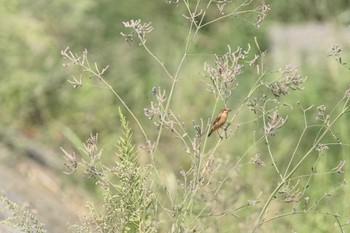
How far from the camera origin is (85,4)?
8234 millimetres

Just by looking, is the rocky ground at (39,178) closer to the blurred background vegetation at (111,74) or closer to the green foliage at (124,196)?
the blurred background vegetation at (111,74)

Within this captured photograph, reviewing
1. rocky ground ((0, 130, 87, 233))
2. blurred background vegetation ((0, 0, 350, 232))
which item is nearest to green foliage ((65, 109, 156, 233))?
rocky ground ((0, 130, 87, 233))

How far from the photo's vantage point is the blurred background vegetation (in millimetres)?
7273

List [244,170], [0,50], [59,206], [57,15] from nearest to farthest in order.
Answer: [59,206]
[244,170]
[0,50]
[57,15]

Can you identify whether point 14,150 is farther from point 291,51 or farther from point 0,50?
point 291,51

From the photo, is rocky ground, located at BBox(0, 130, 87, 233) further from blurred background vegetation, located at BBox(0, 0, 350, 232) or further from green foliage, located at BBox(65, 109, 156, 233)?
A: green foliage, located at BBox(65, 109, 156, 233)

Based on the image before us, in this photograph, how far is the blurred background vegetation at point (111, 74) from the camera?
286 inches

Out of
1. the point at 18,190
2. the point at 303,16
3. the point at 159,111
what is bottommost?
the point at 303,16

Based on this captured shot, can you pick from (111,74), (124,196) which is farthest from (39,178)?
(124,196)

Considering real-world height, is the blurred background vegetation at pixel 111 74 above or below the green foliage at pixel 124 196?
below

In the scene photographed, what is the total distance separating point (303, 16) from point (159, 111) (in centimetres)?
655

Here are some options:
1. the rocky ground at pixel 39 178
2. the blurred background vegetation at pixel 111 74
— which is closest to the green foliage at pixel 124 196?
the rocky ground at pixel 39 178

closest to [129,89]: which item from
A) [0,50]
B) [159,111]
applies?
[0,50]

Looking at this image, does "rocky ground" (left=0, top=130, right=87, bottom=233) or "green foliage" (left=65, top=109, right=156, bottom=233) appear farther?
"rocky ground" (left=0, top=130, right=87, bottom=233)
